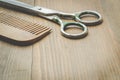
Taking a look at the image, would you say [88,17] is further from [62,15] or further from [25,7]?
[25,7]

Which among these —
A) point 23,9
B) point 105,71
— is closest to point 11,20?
point 23,9

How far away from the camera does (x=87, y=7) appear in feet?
2.60

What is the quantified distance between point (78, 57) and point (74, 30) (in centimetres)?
12

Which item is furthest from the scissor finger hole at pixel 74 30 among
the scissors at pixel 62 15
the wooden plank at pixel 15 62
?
the wooden plank at pixel 15 62

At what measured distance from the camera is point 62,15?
28.8 inches

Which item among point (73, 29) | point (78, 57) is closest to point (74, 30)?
point (73, 29)

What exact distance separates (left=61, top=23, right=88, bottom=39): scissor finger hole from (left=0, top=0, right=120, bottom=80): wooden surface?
0.01 meters

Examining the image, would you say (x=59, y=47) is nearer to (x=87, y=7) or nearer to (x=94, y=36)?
(x=94, y=36)

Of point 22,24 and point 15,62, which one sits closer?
point 15,62

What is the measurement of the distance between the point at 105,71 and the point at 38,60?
0.16 m

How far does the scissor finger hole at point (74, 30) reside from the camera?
2.12 ft

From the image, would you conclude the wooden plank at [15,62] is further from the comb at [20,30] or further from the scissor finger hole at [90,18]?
the scissor finger hole at [90,18]

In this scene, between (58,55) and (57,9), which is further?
(57,9)

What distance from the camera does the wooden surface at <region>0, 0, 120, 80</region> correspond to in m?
0.54
